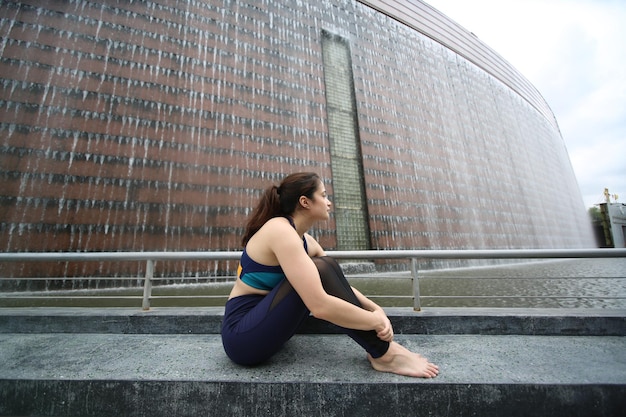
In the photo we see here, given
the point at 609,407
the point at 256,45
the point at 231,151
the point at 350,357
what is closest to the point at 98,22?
the point at 256,45

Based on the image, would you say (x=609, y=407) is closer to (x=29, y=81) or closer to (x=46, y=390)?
(x=46, y=390)

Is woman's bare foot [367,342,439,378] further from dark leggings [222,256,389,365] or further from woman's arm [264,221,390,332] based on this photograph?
woman's arm [264,221,390,332]

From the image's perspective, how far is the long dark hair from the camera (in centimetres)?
169

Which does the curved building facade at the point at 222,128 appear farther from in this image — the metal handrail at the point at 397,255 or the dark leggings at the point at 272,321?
the dark leggings at the point at 272,321

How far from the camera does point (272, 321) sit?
1.40m

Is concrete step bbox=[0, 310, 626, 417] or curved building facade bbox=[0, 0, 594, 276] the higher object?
curved building facade bbox=[0, 0, 594, 276]

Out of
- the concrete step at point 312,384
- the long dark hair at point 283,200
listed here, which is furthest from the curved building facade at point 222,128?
the long dark hair at point 283,200

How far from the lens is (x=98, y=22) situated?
10.7m

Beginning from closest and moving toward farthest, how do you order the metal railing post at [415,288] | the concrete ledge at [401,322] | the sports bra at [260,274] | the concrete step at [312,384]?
the concrete step at [312,384]
the sports bra at [260,274]
the concrete ledge at [401,322]
the metal railing post at [415,288]

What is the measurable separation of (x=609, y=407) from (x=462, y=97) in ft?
81.1

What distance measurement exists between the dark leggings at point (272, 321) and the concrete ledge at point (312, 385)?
0.11 meters

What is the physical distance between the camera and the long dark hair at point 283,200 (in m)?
1.69

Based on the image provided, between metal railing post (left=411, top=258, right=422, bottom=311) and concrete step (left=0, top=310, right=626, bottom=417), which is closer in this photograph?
concrete step (left=0, top=310, right=626, bottom=417)

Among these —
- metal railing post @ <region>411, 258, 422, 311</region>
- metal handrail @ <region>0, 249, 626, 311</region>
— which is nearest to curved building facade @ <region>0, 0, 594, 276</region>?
metal handrail @ <region>0, 249, 626, 311</region>
